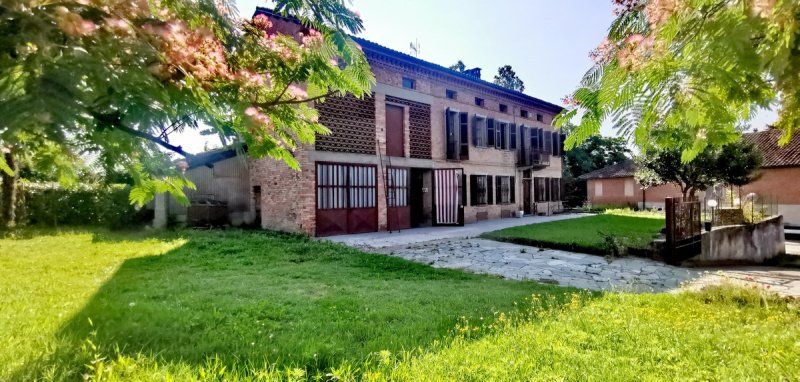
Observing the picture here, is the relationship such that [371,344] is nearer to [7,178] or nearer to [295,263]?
[295,263]

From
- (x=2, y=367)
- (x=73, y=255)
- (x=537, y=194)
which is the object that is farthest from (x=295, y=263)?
(x=537, y=194)

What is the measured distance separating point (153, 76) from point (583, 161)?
41016 millimetres

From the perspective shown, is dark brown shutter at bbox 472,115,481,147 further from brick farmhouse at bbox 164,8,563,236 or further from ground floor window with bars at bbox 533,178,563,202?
ground floor window with bars at bbox 533,178,563,202

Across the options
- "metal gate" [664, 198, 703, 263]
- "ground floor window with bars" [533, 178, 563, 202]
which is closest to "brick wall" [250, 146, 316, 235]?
"metal gate" [664, 198, 703, 263]

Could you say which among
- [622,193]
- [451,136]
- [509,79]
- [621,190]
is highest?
[509,79]

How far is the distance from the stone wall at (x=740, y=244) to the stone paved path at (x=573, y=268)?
1899 millimetres

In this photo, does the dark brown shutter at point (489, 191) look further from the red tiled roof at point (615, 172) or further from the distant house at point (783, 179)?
the red tiled roof at point (615, 172)

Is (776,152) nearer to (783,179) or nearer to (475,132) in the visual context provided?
(783,179)

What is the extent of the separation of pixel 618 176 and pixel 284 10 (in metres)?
35.7

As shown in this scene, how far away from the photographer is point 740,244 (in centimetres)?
1214

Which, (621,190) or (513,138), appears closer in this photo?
(513,138)

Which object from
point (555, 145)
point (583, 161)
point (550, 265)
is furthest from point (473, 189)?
point (583, 161)

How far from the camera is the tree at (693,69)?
1.29 metres

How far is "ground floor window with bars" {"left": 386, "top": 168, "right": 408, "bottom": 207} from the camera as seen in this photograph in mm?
14297
